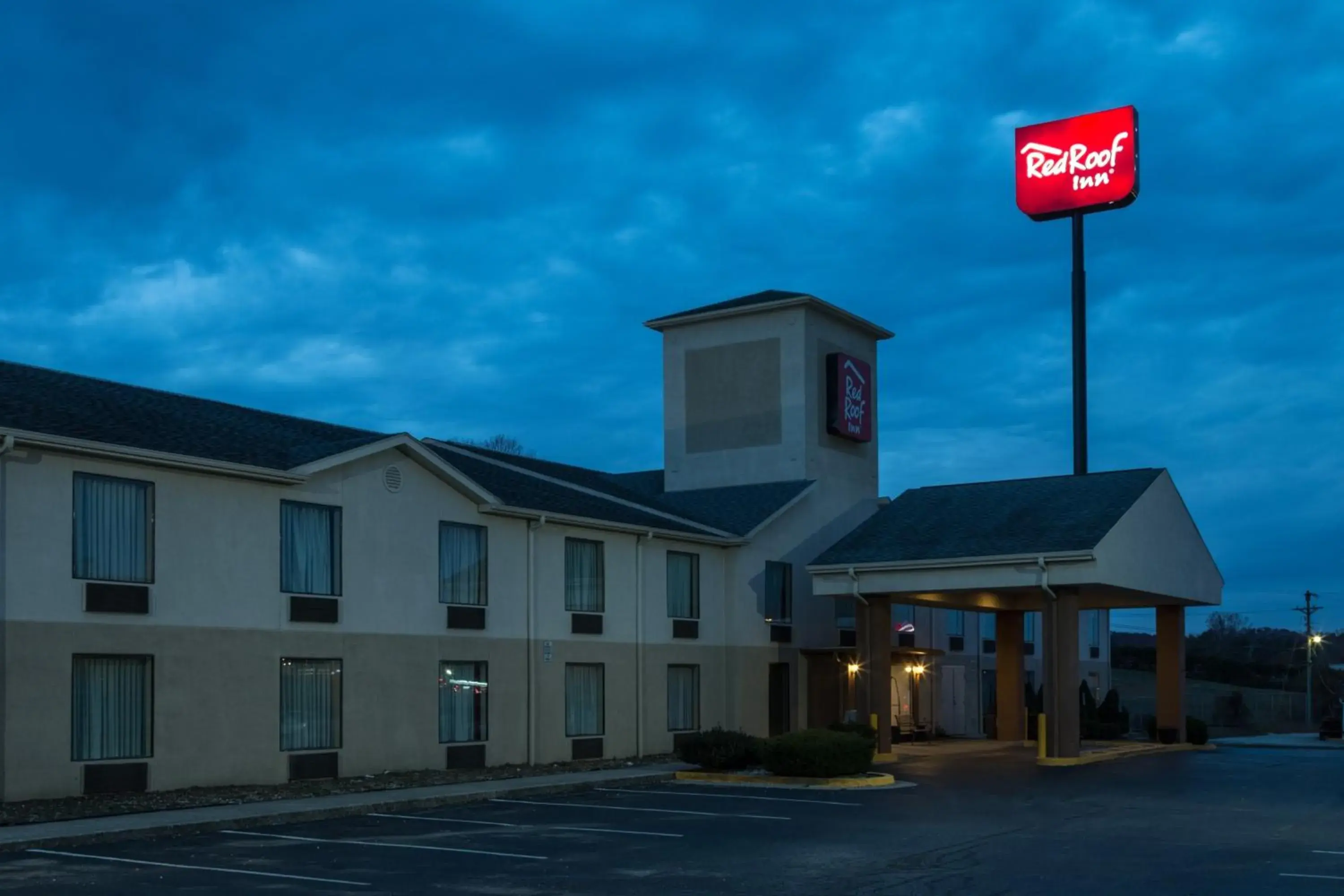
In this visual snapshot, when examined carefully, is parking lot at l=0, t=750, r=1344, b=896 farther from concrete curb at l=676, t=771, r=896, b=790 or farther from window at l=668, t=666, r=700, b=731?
window at l=668, t=666, r=700, b=731

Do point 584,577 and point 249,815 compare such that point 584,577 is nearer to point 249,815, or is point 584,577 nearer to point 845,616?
point 845,616

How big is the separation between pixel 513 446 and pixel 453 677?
59837 millimetres

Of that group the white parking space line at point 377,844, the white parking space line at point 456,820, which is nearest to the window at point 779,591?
the white parking space line at point 456,820

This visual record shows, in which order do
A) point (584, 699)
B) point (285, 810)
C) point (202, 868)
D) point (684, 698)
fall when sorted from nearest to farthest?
point (202, 868)
point (285, 810)
point (584, 699)
point (684, 698)

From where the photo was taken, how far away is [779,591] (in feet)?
121

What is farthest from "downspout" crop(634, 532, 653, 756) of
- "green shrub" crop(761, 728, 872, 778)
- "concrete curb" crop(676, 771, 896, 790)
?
"green shrub" crop(761, 728, 872, 778)

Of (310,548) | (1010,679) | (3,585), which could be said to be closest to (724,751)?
(310,548)

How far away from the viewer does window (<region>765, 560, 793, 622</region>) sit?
36500mm

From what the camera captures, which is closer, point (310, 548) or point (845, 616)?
point (310, 548)

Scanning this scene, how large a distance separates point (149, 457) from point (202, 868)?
8271 mm

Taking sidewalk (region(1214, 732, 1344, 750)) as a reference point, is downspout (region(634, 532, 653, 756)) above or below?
above

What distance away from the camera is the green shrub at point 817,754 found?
24641mm

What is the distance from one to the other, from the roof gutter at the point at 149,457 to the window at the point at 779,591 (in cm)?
1531

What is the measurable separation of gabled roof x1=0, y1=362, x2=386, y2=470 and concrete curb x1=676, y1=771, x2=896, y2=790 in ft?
26.9
